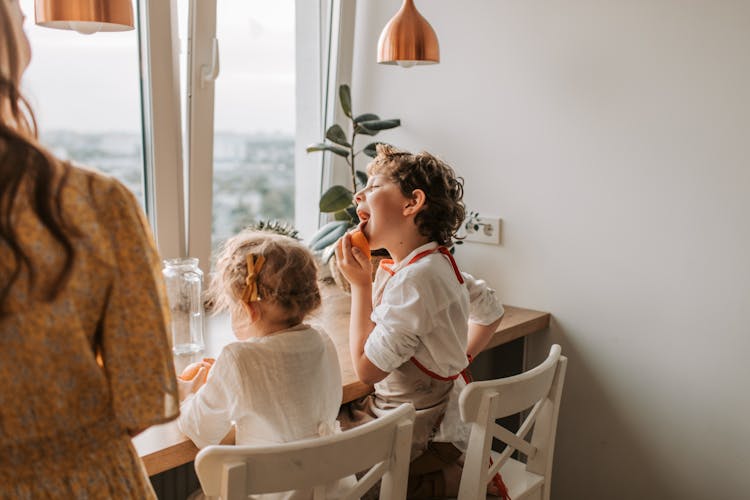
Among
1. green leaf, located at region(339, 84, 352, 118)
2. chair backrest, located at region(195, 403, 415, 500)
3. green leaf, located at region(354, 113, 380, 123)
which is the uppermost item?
green leaf, located at region(339, 84, 352, 118)

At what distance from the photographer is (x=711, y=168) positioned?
1957 millimetres

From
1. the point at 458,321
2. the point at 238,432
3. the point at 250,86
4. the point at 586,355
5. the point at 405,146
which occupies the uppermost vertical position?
the point at 250,86

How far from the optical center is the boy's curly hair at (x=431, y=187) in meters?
1.64

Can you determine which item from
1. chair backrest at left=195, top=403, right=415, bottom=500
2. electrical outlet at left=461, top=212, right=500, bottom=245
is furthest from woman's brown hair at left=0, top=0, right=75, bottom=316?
electrical outlet at left=461, top=212, right=500, bottom=245

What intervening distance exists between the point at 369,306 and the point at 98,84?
95cm

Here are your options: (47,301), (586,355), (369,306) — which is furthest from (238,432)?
(586,355)

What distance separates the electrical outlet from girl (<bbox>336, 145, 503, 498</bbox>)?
640 millimetres

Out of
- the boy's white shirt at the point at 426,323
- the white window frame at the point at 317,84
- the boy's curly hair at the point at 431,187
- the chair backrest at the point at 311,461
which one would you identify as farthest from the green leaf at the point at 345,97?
the chair backrest at the point at 311,461

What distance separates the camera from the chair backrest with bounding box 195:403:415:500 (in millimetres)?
1064

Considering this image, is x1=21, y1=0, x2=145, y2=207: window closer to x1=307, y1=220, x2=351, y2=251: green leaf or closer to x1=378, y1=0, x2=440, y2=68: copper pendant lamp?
x1=307, y1=220, x2=351, y2=251: green leaf

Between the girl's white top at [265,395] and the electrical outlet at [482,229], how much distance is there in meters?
1.07

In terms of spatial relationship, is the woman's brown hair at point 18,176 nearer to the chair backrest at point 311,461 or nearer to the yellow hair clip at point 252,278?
the chair backrest at point 311,461

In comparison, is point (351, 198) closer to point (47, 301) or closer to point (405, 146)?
point (405, 146)

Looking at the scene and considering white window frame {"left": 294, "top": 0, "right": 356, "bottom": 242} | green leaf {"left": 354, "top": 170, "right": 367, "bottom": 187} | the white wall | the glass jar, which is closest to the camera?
the glass jar
